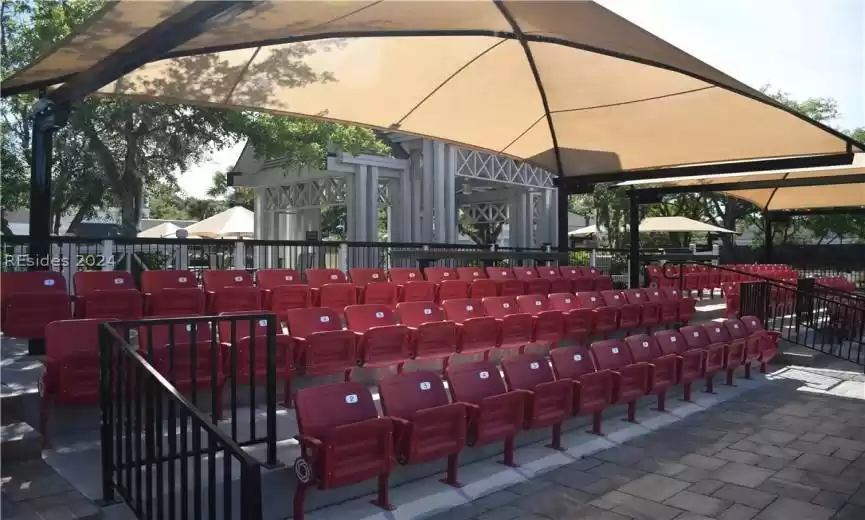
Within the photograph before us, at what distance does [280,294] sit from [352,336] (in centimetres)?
182

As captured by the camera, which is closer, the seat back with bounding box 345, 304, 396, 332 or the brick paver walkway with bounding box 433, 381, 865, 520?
the brick paver walkway with bounding box 433, 381, 865, 520

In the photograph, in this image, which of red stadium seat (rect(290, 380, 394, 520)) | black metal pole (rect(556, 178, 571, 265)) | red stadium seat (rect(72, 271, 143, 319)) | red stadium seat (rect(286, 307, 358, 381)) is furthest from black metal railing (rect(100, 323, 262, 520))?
black metal pole (rect(556, 178, 571, 265))

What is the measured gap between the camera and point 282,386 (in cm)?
559

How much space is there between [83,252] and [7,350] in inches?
98.8

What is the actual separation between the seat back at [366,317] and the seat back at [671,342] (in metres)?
3.20

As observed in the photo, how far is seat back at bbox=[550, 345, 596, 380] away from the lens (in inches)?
225

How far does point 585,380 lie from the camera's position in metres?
5.55

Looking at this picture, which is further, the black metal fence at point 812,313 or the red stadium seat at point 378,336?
the black metal fence at point 812,313

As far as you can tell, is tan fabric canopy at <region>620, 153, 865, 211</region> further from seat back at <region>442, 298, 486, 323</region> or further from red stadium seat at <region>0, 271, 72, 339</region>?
red stadium seat at <region>0, 271, 72, 339</region>

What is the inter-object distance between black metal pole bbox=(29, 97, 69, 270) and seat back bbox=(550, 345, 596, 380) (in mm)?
5115

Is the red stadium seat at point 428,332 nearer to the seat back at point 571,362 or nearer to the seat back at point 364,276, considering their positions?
the seat back at point 571,362

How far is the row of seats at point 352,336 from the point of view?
13.4ft

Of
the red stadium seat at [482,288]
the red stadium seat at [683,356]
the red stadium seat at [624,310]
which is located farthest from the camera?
the red stadium seat at [482,288]

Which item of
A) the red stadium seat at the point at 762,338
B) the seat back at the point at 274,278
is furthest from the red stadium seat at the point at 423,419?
the red stadium seat at the point at 762,338
